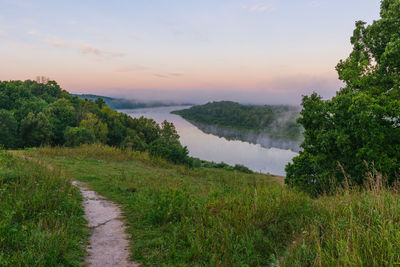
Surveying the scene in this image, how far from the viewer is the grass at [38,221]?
132 inches

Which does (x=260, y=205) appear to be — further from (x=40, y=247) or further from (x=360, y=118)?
A: (x=360, y=118)

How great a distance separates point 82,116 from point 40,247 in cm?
6668

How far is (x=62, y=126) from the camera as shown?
5216 cm

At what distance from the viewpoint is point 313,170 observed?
1282 centimetres

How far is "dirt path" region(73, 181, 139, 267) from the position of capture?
3831 millimetres

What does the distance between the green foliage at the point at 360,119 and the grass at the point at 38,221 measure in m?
8.11

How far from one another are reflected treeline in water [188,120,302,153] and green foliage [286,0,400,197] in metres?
81.3

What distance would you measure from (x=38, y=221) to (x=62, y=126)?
183ft

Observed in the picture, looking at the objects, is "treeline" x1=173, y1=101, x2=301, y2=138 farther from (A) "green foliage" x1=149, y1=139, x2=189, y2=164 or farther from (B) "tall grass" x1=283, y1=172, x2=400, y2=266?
(B) "tall grass" x1=283, y1=172, x2=400, y2=266

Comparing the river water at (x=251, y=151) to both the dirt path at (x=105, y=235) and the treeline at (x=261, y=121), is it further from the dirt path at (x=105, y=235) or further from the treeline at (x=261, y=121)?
the dirt path at (x=105, y=235)

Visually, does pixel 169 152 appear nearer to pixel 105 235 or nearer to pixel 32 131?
pixel 105 235

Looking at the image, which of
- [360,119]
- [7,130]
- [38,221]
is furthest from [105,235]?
[7,130]

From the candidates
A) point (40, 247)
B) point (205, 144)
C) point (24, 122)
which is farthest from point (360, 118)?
point (205, 144)

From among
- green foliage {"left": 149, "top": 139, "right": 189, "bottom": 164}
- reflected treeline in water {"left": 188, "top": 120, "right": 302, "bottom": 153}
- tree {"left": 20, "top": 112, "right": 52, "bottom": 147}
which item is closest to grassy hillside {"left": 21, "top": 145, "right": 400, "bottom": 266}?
green foliage {"left": 149, "top": 139, "right": 189, "bottom": 164}
